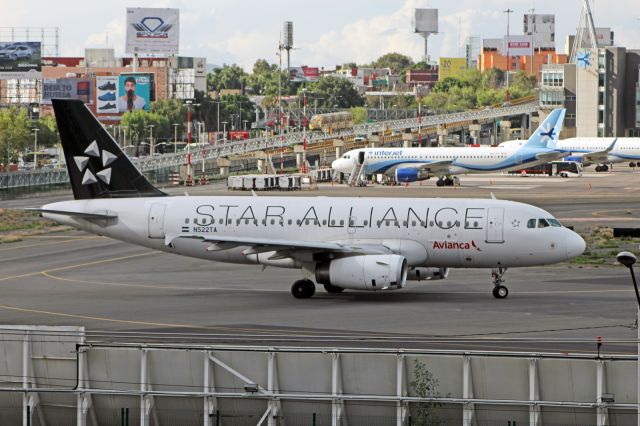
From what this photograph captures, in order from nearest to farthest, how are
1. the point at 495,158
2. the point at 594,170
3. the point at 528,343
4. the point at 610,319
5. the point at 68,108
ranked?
the point at 528,343 < the point at 610,319 < the point at 68,108 < the point at 495,158 < the point at 594,170

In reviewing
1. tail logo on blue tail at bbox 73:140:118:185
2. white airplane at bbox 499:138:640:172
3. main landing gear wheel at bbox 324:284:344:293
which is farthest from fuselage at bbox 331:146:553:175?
main landing gear wheel at bbox 324:284:344:293

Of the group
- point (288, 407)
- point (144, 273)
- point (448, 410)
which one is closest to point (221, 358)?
point (288, 407)

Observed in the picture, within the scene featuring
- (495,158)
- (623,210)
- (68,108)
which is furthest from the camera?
(495,158)

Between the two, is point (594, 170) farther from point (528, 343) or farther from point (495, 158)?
point (528, 343)

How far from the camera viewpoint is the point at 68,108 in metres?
55.3

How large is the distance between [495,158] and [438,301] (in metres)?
90.2

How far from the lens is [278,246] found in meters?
51.4

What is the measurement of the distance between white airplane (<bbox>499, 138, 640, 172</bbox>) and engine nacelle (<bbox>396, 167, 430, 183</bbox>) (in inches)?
Result: 1180

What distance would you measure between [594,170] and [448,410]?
144 metres

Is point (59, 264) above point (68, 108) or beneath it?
beneath

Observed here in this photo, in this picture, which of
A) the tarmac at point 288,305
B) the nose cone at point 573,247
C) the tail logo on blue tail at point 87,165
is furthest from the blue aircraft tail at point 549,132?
the tail logo on blue tail at point 87,165

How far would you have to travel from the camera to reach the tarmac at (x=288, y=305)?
4271cm

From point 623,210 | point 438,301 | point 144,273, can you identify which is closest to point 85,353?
point 438,301

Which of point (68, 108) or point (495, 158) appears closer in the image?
point (68, 108)
